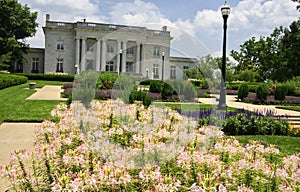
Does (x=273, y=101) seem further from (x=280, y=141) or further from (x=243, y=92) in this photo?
(x=280, y=141)

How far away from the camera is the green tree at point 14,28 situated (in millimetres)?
38875

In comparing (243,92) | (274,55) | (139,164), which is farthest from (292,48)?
(139,164)

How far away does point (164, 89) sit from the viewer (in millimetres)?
17656

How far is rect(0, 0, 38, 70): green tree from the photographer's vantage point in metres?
38.9

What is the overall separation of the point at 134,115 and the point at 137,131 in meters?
0.57

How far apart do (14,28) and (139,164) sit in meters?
44.1

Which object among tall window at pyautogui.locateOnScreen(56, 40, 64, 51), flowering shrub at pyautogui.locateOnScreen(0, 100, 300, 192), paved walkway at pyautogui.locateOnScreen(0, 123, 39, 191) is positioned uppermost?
tall window at pyautogui.locateOnScreen(56, 40, 64, 51)

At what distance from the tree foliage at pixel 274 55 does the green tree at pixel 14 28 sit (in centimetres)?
3103

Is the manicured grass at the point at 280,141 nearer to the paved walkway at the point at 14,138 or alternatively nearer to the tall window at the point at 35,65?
the paved walkway at the point at 14,138

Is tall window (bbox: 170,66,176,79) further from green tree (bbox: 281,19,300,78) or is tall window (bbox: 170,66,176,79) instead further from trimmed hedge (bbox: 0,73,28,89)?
green tree (bbox: 281,19,300,78)

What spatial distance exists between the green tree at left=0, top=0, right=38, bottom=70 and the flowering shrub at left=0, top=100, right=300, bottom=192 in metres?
34.9

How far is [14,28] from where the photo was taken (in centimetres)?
4231

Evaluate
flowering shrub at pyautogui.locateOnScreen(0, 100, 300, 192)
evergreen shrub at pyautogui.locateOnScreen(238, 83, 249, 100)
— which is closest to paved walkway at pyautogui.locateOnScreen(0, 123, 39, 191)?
flowering shrub at pyautogui.locateOnScreen(0, 100, 300, 192)

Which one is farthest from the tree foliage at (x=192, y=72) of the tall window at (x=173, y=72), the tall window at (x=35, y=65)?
the tall window at (x=35, y=65)
